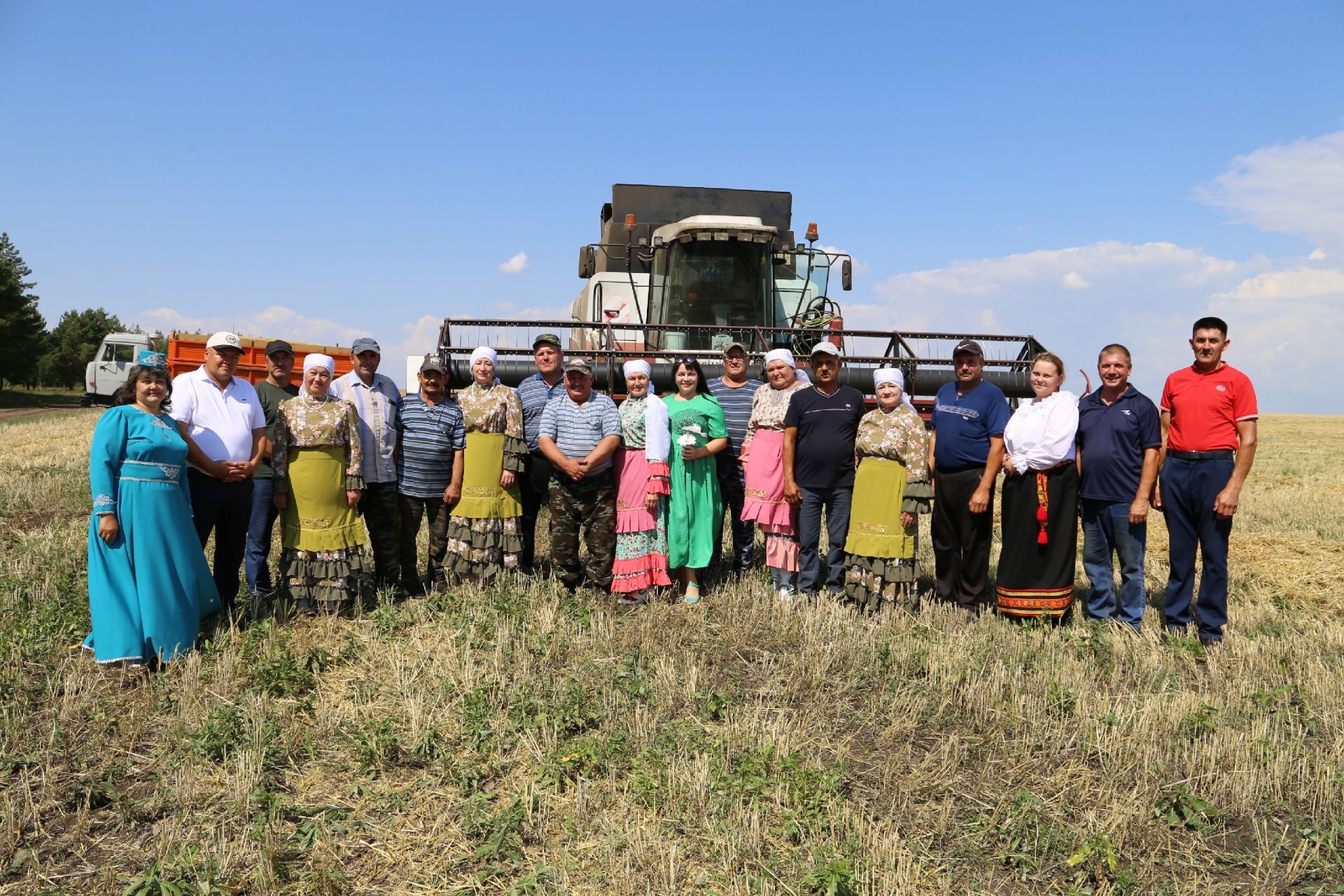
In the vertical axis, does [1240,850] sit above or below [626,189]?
below

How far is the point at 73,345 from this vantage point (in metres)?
53.7

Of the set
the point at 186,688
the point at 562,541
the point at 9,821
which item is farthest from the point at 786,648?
the point at 9,821

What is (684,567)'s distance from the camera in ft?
21.0

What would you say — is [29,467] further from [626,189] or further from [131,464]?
[131,464]

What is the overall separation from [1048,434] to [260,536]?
544 cm

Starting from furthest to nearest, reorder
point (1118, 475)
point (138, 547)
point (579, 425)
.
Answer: point (579, 425)
point (1118, 475)
point (138, 547)

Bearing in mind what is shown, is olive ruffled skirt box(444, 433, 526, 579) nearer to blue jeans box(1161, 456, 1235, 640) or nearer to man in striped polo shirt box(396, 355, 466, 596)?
man in striped polo shirt box(396, 355, 466, 596)

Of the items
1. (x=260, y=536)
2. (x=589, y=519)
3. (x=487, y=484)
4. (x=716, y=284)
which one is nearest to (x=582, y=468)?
(x=589, y=519)

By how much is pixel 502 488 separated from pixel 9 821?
346 centimetres

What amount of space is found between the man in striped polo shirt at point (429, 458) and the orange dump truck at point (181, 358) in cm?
705

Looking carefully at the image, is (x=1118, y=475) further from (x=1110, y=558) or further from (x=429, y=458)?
(x=429, y=458)

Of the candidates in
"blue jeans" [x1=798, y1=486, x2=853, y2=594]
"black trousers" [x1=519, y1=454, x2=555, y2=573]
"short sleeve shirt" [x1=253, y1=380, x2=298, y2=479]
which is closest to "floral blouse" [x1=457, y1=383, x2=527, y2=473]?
"black trousers" [x1=519, y1=454, x2=555, y2=573]

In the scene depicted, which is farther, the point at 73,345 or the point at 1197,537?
the point at 73,345

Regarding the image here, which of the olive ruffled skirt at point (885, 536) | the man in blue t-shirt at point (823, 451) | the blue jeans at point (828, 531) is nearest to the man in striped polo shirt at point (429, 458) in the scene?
the man in blue t-shirt at point (823, 451)
